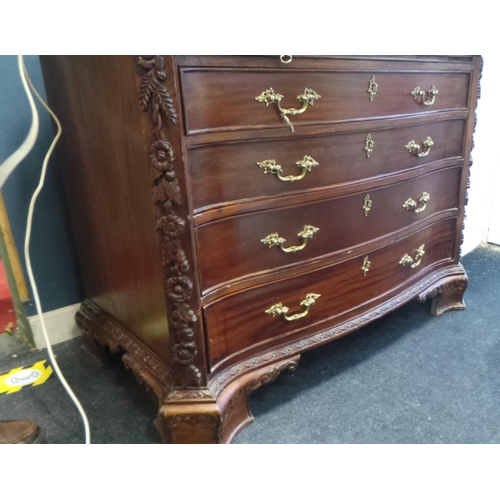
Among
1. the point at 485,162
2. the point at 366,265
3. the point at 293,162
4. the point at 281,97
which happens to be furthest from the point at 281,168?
the point at 485,162

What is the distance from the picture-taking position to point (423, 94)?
1108 millimetres

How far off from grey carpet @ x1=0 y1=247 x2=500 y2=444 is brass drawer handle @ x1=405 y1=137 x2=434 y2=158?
0.58m

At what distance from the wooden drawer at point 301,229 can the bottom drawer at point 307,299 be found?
52 mm

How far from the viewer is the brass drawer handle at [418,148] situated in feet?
3.70

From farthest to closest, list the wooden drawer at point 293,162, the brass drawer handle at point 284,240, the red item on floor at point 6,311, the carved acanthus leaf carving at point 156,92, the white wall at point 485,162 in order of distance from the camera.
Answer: the white wall at point 485,162, the red item on floor at point 6,311, the brass drawer handle at point 284,240, the wooden drawer at point 293,162, the carved acanthus leaf carving at point 156,92

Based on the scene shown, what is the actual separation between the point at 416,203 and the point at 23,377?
1.23 meters

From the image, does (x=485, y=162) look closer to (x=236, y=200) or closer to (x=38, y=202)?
(x=236, y=200)

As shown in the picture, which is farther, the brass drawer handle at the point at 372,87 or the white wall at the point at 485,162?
the white wall at the point at 485,162

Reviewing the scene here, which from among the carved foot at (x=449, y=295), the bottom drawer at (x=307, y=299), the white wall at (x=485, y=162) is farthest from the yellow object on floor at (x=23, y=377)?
the white wall at (x=485, y=162)

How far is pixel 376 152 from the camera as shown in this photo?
41.0 inches

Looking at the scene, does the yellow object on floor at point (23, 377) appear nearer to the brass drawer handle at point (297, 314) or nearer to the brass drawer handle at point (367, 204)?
the brass drawer handle at point (297, 314)

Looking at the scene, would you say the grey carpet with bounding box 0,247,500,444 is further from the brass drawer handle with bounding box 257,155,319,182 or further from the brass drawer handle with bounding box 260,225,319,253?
the brass drawer handle with bounding box 257,155,319,182

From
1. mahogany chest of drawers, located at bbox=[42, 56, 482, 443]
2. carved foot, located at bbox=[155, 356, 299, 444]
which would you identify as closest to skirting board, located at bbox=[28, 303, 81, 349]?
mahogany chest of drawers, located at bbox=[42, 56, 482, 443]

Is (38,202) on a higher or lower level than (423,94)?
lower
